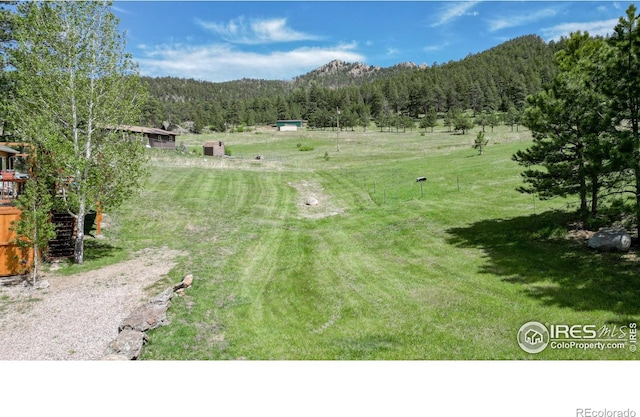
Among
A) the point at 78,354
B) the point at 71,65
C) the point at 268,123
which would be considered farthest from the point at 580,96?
the point at 268,123

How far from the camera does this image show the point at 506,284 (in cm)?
1440

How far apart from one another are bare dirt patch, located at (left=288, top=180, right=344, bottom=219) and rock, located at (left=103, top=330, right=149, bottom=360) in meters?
20.9

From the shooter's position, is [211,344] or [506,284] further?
[506,284]

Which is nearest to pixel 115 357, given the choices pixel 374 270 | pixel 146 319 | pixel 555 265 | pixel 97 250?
pixel 146 319

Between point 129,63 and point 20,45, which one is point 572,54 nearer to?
point 129,63

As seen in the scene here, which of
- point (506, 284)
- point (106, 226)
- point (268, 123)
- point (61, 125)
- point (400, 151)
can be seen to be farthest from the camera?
point (268, 123)

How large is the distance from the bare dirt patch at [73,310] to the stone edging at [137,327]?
605 millimetres

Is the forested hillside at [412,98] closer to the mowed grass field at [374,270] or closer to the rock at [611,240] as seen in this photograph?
the mowed grass field at [374,270]

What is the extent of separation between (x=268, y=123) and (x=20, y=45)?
5818 inches

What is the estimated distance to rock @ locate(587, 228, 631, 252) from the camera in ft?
51.8

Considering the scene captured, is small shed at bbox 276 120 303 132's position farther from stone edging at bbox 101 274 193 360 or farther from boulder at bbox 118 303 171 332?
boulder at bbox 118 303 171 332

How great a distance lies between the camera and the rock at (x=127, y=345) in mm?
10859
